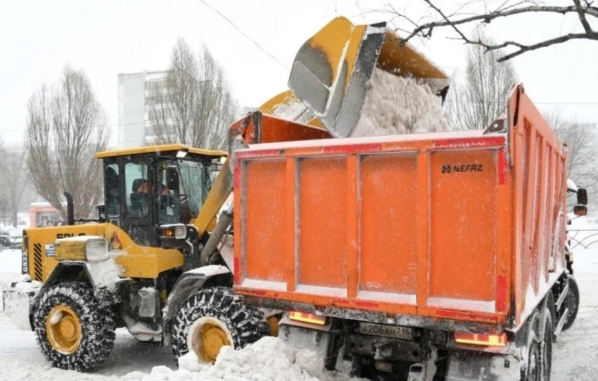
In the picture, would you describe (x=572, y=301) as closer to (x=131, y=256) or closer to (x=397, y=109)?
(x=397, y=109)

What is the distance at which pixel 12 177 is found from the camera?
2645 inches

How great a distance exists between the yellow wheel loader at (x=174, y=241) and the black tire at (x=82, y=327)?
0.01 metres

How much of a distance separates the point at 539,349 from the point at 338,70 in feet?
9.52

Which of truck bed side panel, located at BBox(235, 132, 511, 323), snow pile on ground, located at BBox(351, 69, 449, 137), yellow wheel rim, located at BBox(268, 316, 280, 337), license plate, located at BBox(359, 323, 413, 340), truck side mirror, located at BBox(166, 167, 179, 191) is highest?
snow pile on ground, located at BBox(351, 69, 449, 137)

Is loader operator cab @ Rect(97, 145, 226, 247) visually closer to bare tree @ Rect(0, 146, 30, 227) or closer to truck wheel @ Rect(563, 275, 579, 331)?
truck wheel @ Rect(563, 275, 579, 331)

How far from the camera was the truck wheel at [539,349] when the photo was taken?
428 cm

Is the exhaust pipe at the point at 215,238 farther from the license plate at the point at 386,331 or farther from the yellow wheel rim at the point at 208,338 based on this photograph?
the license plate at the point at 386,331

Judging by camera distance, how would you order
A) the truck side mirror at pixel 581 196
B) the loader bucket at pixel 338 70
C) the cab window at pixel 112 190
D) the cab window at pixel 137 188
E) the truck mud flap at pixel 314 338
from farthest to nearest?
the truck side mirror at pixel 581 196, the cab window at pixel 112 190, the cab window at pixel 137 188, the loader bucket at pixel 338 70, the truck mud flap at pixel 314 338

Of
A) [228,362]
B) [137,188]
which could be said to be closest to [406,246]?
[228,362]

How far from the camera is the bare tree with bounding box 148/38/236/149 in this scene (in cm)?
2489

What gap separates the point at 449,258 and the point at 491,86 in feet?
61.8

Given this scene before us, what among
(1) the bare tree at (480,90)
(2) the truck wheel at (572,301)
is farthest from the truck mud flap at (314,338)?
(1) the bare tree at (480,90)

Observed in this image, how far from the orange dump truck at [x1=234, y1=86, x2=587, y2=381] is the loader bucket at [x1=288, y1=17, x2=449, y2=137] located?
88cm

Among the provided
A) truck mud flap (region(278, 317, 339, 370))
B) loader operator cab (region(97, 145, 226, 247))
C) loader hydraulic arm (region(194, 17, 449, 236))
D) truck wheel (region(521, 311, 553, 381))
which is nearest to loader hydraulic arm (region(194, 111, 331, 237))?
loader hydraulic arm (region(194, 17, 449, 236))
